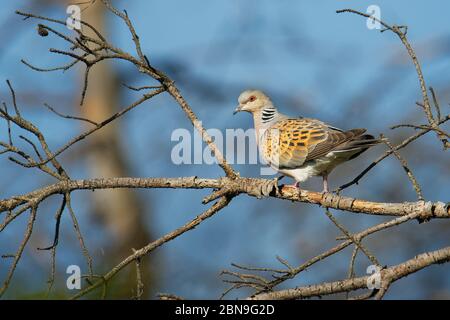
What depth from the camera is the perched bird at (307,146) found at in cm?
469

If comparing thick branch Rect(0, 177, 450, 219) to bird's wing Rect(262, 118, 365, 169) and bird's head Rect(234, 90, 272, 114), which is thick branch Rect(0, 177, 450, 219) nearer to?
bird's wing Rect(262, 118, 365, 169)

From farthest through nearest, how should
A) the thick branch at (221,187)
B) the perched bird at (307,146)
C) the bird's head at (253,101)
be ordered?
the bird's head at (253,101), the perched bird at (307,146), the thick branch at (221,187)

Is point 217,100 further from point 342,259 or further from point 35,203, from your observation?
point 35,203

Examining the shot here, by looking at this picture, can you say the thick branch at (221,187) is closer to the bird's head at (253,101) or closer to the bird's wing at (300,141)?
the bird's wing at (300,141)

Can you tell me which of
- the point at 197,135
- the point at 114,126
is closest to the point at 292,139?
the point at 197,135

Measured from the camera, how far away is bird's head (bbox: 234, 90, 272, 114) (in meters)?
5.91

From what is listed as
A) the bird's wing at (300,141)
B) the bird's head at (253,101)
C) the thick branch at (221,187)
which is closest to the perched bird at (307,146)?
the bird's wing at (300,141)

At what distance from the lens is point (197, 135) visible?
3961 millimetres

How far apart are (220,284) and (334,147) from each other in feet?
15.9

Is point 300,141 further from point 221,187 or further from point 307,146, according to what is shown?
point 221,187

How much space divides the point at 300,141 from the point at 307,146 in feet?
0.31

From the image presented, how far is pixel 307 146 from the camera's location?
4934 mm

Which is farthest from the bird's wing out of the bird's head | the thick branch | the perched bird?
the thick branch

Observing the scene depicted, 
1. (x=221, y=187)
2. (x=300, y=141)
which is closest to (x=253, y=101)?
(x=300, y=141)
